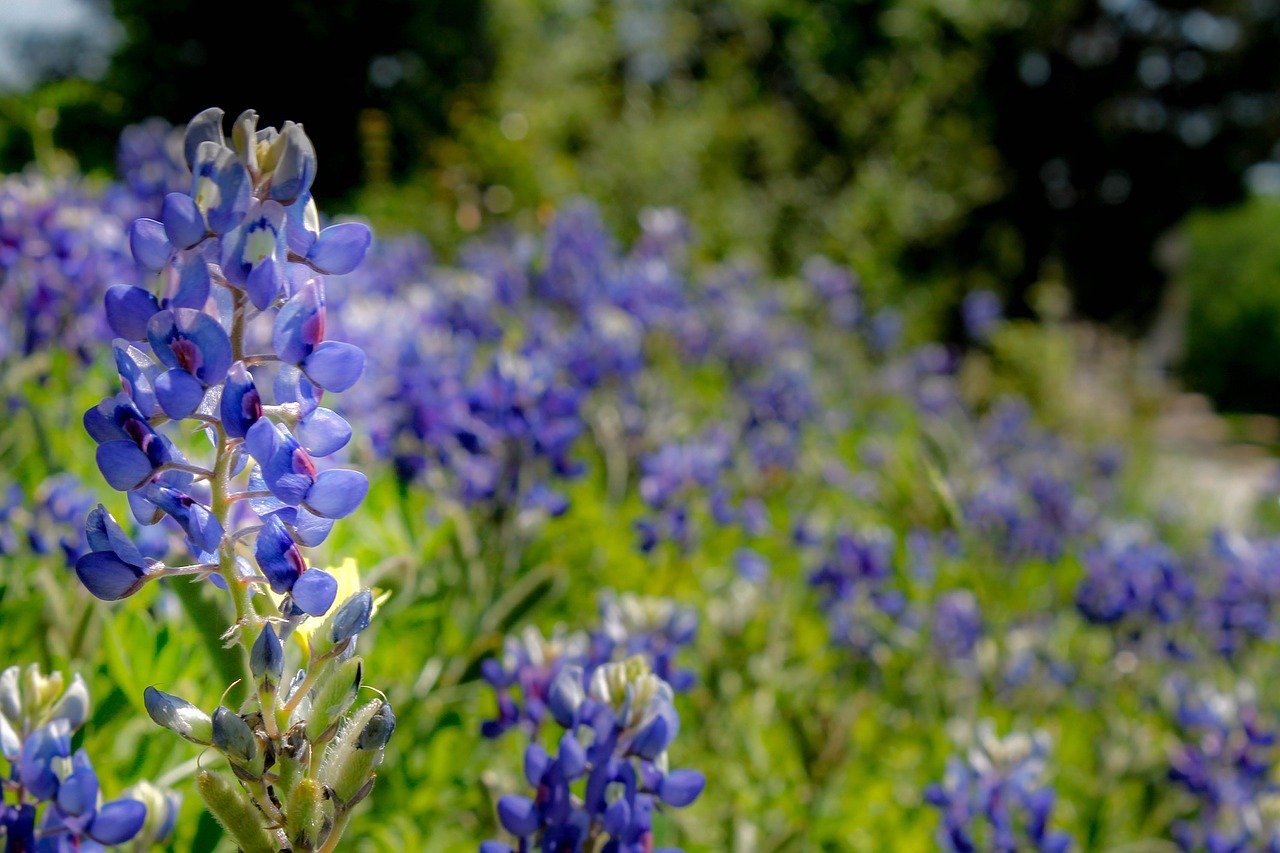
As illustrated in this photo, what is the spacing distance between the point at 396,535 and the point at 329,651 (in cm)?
147

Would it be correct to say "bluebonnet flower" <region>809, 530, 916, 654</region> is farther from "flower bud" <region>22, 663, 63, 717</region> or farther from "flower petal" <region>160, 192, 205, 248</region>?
"flower petal" <region>160, 192, 205, 248</region>

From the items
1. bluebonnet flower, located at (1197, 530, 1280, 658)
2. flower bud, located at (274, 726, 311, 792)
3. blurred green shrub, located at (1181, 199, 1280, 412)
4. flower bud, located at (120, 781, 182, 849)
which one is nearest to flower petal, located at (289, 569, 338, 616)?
flower bud, located at (274, 726, 311, 792)

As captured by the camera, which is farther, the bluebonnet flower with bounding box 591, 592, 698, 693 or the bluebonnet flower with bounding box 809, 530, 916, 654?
the bluebonnet flower with bounding box 809, 530, 916, 654

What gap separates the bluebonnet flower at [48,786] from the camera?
1038 mm

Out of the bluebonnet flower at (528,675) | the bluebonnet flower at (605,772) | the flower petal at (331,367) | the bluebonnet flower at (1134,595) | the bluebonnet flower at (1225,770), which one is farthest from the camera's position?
the bluebonnet flower at (1134,595)

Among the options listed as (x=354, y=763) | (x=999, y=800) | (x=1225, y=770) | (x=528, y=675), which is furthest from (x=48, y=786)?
(x=1225, y=770)

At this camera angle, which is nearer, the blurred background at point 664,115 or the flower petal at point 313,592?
the flower petal at point 313,592

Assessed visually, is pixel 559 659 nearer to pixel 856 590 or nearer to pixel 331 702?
pixel 331 702

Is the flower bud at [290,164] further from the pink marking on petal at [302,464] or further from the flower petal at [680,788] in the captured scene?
the flower petal at [680,788]

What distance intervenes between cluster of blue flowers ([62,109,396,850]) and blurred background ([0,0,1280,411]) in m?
2.50

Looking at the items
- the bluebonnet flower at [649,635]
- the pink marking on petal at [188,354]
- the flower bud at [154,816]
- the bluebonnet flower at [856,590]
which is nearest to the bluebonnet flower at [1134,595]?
the bluebonnet flower at [856,590]

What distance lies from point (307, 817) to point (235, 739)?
0.09m

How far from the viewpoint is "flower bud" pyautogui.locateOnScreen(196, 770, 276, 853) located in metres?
0.85

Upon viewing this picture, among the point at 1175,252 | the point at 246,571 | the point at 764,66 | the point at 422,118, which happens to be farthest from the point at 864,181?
the point at 1175,252
